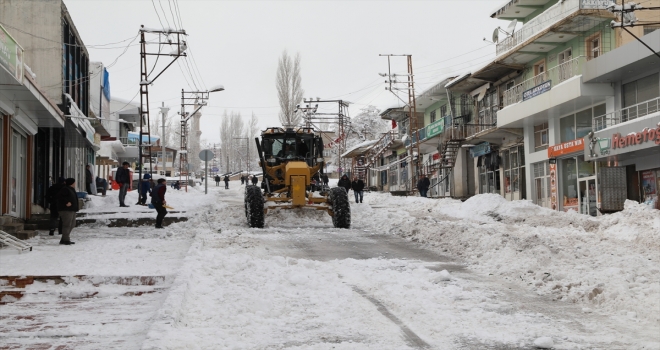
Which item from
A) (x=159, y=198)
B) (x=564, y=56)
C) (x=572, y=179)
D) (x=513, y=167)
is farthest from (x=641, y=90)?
(x=159, y=198)

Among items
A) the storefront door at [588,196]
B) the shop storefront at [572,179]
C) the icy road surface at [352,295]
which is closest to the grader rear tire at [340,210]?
the icy road surface at [352,295]

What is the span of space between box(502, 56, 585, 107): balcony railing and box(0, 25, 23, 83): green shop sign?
19594 millimetres

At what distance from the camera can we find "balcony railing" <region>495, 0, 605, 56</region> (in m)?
24.9

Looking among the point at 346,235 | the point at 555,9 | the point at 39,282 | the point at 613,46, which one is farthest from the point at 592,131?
the point at 39,282

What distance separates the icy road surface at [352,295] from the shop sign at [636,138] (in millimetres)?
7108

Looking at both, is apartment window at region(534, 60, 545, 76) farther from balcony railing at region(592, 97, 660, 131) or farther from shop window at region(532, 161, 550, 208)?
balcony railing at region(592, 97, 660, 131)

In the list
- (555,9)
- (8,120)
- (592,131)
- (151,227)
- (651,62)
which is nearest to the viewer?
(8,120)

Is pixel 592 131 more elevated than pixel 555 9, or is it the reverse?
pixel 555 9

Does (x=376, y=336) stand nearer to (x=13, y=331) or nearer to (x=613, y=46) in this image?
(x=13, y=331)

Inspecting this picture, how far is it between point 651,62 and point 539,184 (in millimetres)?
10237

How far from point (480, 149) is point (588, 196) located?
1138cm

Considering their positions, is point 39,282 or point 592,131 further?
point 592,131

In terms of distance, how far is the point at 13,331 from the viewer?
261 inches

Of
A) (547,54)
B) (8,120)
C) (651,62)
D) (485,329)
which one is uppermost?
(547,54)
